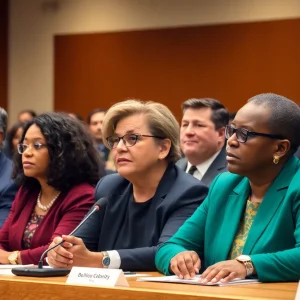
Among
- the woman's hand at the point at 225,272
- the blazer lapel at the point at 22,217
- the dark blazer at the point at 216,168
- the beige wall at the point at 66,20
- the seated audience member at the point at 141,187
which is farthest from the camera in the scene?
the beige wall at the point at 66,20

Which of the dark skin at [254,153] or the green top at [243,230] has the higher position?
the dark skin at [254,153]

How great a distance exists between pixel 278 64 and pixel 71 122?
5.78 meters

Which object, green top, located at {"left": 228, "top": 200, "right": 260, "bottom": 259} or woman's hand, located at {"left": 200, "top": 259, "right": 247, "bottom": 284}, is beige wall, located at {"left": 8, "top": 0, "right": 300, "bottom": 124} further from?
woman's hand, located at {"left": 200, "top": 259, "right": 247, "bottom": 284}

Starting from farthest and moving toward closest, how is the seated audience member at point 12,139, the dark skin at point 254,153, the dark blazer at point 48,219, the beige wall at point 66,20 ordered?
1. the beige wall at point 66,20
2. the seated audience member at point 12,139
3. the dark blazer at point 48,219
4. the dark skin at point 254,153

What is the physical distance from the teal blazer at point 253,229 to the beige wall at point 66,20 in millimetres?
6815

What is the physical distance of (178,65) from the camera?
413 inches

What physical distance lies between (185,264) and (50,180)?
1.45m

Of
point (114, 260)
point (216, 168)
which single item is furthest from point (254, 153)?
point (216, 168)

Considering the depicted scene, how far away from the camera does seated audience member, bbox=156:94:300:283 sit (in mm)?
2852

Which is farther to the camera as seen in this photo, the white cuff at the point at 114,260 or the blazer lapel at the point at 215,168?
the blazer lapel at the point at 215,168

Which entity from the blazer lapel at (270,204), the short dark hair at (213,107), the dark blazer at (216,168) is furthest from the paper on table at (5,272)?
the short dark hair at (213,107)

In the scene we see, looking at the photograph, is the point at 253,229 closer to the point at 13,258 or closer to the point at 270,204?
the point at 270,204

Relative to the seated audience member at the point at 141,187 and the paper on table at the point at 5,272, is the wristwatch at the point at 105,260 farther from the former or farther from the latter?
the paper on table at the point at 5,272

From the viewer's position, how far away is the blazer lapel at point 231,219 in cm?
314
